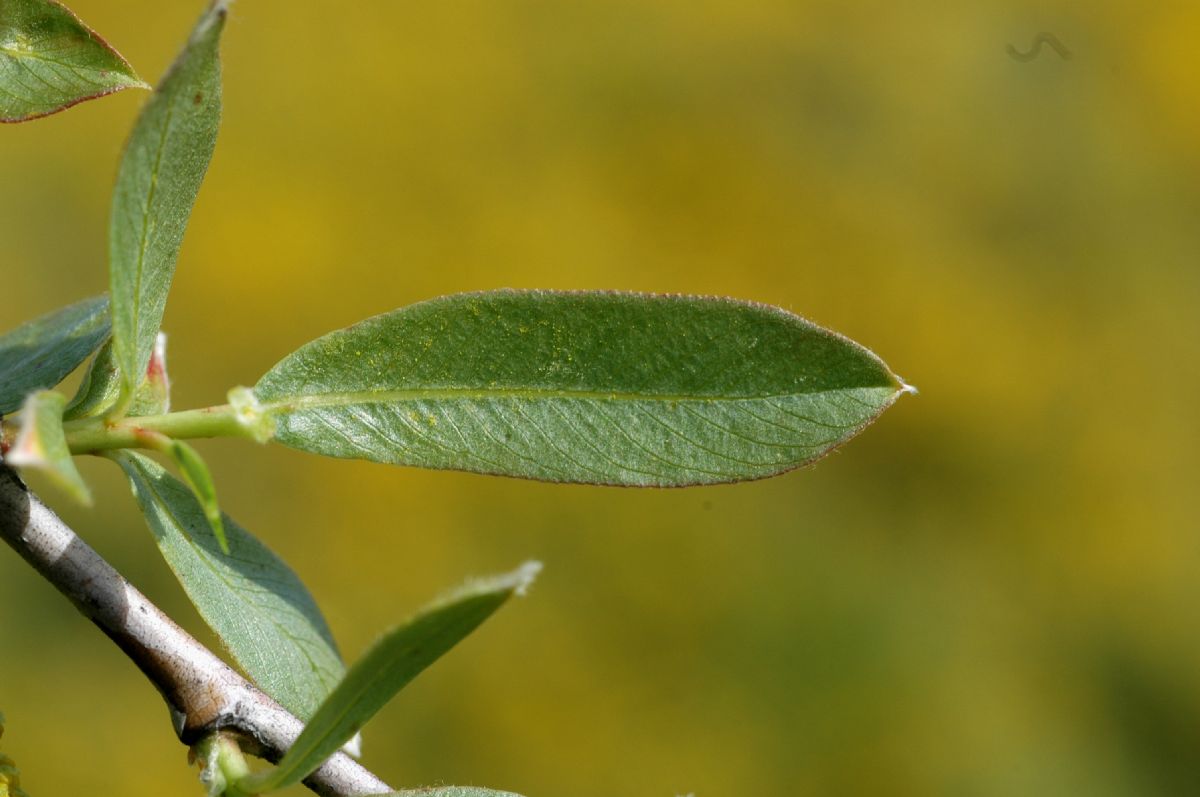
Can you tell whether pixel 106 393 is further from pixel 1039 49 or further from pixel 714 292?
pixel 1039 49

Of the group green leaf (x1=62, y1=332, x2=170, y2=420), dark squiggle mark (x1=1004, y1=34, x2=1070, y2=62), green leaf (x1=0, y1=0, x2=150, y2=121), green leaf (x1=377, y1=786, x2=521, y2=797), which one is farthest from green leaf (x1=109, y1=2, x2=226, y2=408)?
dark squiggle mark (x1=1004, y1=34, x2=1070, y2=62)

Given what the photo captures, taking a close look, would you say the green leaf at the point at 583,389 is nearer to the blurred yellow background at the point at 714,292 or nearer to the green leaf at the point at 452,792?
the green leaf at the point at 452,792

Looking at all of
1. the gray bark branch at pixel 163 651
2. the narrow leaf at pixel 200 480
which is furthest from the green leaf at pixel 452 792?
the narrow leaf at pixel 200 480

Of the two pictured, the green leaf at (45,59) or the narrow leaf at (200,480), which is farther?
the green leaf at (45,59)

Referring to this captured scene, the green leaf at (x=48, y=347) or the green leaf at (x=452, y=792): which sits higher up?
the green leaf at (x=48, y=347)

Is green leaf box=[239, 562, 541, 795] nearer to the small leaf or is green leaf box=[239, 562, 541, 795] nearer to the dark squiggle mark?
the small leaf

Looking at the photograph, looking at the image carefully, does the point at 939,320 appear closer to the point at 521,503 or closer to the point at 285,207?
the point at 521,503

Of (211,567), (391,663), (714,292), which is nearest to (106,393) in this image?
(211,567)
